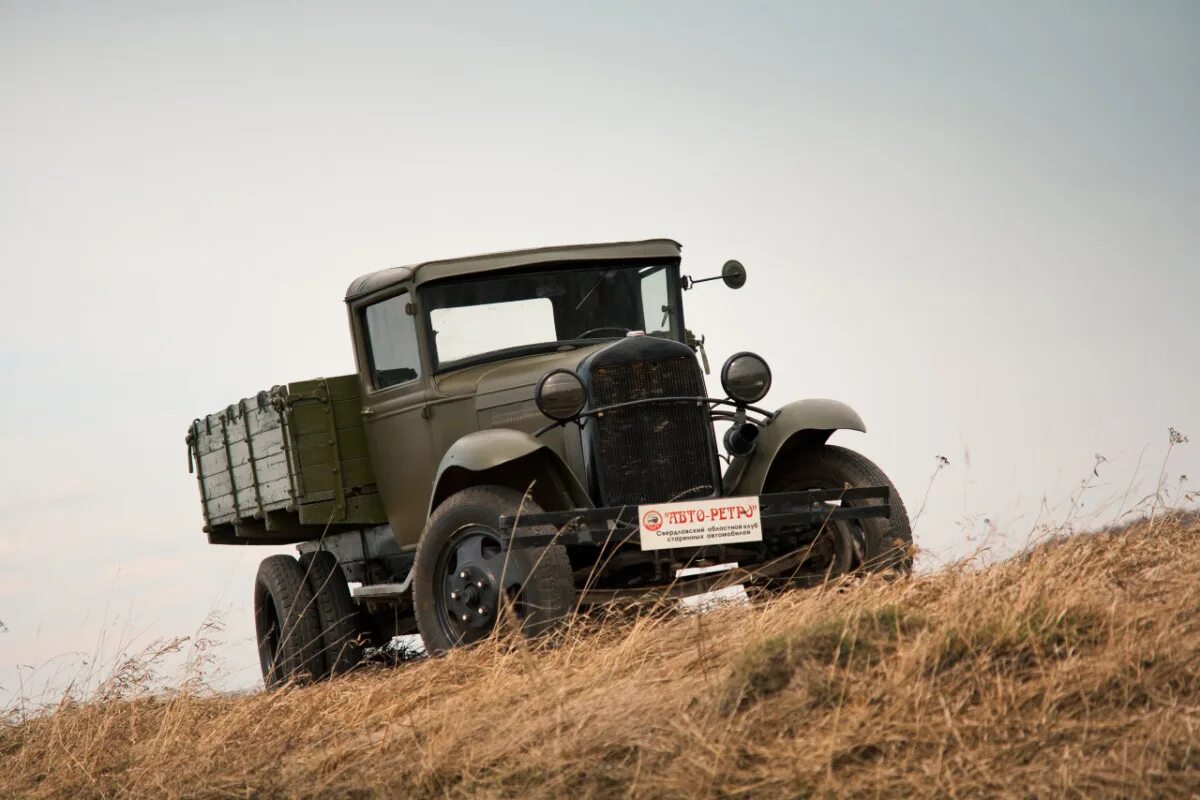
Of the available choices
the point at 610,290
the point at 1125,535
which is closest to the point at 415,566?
the point at 610,290

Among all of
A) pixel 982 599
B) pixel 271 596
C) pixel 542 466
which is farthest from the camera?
pixel 271 596

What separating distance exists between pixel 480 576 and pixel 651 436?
3.95ft

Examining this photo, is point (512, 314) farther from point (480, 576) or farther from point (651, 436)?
point (480, 576)

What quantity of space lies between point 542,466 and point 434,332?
1581mm

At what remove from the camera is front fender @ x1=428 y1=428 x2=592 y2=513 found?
7559mm

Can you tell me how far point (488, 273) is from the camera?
29.7 ft

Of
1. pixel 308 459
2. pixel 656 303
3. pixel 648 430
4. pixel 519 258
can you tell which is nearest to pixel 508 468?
pixel 648 430

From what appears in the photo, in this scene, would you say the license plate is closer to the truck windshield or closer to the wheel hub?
the wheel hub

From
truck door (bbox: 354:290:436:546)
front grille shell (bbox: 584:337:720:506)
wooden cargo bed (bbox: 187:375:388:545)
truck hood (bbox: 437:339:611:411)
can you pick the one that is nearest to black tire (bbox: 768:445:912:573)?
front grille shell (bbox: 584:337:720:506)

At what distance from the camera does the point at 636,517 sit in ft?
24.0

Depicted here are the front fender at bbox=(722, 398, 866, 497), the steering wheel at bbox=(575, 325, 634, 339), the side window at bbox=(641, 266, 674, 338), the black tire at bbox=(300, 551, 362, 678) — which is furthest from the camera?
the black tire at bbox=(300, 551, 362, 678)

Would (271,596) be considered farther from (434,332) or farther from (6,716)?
(434,332)

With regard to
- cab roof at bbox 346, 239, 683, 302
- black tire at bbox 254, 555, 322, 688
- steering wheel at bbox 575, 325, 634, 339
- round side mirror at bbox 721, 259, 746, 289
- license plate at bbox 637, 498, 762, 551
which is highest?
cab roof at bbox 346, 239, 683, 302

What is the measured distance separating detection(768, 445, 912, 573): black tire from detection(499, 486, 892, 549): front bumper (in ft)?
0.26
